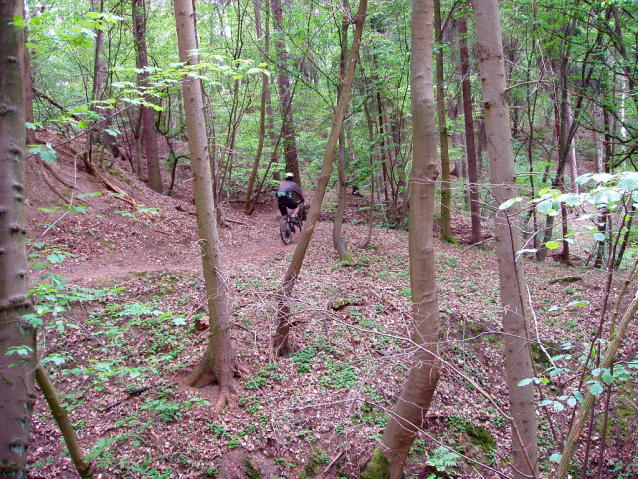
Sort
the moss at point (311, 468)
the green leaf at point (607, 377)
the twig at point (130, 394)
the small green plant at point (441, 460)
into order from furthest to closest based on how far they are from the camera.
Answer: the twig at point (130, 394), the small green plant at point (441, 460), the moss at point (311, 468), the green leaf at point (607, 377)

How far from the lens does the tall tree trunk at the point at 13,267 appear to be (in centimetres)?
195

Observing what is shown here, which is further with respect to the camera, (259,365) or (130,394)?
(259,365)

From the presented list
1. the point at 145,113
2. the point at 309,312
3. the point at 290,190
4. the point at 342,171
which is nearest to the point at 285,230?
the point at 290,190

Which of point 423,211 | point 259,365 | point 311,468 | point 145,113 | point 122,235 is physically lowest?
point 311,468

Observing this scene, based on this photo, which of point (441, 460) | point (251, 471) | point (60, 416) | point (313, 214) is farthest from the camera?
point (313, 214)

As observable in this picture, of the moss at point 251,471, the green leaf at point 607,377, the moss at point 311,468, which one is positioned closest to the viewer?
the green leaf at point 607,377

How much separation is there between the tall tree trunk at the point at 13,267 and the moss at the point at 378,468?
3.34m

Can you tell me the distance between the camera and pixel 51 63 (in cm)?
1364

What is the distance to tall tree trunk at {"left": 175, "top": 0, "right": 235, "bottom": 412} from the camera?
4309 millimetres

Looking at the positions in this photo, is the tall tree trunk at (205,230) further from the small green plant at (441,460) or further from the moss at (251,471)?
the small green plant at (441,460)

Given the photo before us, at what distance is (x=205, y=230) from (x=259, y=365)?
2.13 metres

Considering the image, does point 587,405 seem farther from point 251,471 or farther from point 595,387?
point 251,471

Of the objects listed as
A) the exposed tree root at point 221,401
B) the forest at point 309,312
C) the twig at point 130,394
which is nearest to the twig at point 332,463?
the forest at point 309,312

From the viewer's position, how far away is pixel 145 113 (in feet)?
38.0
